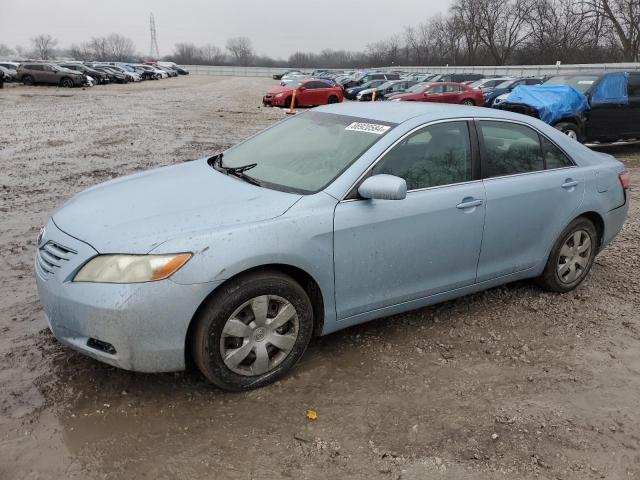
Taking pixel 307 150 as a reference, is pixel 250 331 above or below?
below

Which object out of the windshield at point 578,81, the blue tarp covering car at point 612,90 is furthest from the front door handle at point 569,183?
the windshield at point 578,81

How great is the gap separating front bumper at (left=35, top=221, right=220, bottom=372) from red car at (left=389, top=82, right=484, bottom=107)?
20009 millimetres

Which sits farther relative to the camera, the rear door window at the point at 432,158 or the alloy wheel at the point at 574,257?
the alloy wheel at the point at 574,257

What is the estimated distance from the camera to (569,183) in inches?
167

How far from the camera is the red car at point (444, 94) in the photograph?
71.5 ft

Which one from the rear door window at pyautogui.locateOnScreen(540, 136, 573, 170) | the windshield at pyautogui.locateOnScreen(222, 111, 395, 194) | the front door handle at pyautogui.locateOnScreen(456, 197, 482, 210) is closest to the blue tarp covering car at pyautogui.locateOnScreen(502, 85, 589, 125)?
the rear door window at pyautogui.locateOnScreen(540, 136, 573, 170)

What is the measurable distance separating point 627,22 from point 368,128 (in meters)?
60.3

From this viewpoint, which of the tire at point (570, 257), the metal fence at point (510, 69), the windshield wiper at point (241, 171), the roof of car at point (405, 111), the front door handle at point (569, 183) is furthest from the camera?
the metal fence at point (510, 69)

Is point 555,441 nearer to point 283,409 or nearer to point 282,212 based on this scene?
point 283,409

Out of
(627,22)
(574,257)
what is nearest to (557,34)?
(627,22)

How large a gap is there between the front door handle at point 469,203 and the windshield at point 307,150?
0.69 metres

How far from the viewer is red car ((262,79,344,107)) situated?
25.8m

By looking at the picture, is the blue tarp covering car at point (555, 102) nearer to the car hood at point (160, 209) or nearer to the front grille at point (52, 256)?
the car hood at point (160, 209)

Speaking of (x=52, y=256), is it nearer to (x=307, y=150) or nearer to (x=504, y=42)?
(x=307, y=150)
